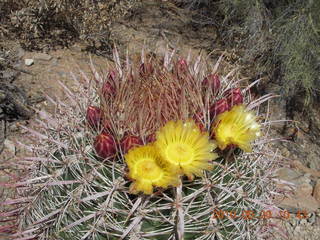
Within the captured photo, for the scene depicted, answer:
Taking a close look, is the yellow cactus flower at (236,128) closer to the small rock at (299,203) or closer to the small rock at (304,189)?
the small rock at (299,203)

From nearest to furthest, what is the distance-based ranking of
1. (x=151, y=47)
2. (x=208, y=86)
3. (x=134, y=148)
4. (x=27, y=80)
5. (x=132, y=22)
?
1. (x=134, y=148)
2. (x=208, y=86)
3. (x=27, y=80)
4. (x=151, y=47)
5. (x=132, y=22)

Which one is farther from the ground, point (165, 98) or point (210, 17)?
point (165, 98)

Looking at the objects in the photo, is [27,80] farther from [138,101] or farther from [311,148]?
[311,148]

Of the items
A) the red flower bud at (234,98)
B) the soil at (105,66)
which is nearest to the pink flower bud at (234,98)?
the red flower bud at (234,98)

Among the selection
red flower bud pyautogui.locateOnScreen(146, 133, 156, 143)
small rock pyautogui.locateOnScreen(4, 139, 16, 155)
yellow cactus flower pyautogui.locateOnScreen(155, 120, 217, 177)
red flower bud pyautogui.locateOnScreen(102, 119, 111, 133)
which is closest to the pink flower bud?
yellow cactus flower pyautogui.locateOnScreen(155, 120, 217, 177)

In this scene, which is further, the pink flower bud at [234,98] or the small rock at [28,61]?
the small rock at [28,61]

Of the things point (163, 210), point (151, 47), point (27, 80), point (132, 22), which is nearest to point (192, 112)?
point (163, 210)

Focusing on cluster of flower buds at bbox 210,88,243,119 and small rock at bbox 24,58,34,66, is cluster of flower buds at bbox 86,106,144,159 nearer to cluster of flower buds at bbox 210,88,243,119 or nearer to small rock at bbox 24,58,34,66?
cluster of flower buds at bbox 210,88,243,119
